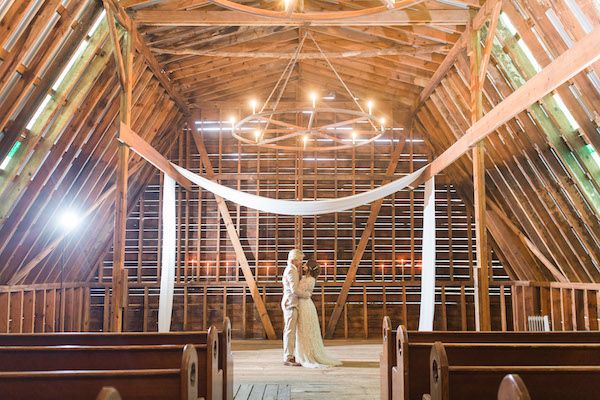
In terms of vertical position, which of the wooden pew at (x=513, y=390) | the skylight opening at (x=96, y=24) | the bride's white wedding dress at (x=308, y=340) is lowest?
the bride's white wedding dress at (x=308, y=340)

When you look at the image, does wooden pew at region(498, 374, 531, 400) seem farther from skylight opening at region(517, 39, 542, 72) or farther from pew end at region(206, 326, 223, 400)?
skylight opening at region(517, 39, 542, 72)

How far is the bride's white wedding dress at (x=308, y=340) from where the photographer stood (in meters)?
7.90

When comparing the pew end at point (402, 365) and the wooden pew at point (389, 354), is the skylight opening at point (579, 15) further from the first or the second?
the pew end at point (402, 365)

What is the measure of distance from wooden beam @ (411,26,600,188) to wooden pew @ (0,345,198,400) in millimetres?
3435

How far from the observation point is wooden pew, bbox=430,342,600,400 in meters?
3.02

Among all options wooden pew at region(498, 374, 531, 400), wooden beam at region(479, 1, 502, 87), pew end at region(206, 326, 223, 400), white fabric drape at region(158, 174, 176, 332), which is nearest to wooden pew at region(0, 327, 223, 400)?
pew end at region(206, 326, 223, 400)

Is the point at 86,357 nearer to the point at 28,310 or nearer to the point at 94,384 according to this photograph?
the point at 94,384

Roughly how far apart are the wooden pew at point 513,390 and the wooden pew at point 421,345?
6.77 ft

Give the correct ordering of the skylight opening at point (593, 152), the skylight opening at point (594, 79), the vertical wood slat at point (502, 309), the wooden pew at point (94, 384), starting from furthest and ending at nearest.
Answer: the vertical wood slat at point (502, 309), the skylight opening at point (593, 152), the skylight opening at point (594, 79), the wooden pew at point (94, 384)

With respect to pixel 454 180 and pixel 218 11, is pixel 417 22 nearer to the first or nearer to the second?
pixel 218 11

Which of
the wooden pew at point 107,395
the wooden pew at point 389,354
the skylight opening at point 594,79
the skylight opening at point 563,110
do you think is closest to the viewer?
the wooden pew at point 107,395

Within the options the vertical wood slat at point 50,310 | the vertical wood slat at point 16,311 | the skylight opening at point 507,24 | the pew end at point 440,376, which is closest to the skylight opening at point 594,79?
the skylight opening at point 507,24

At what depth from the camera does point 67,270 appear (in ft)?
33.6

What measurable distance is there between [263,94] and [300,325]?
18.8ft
